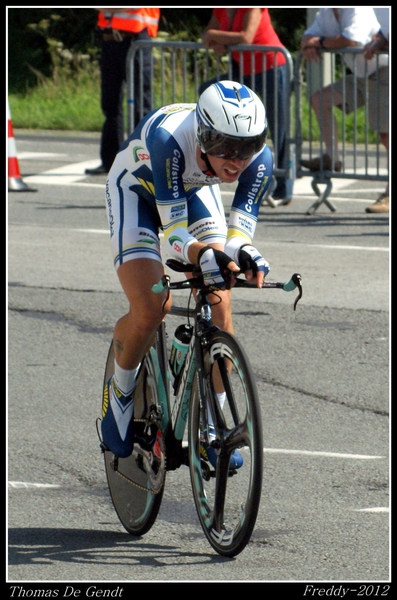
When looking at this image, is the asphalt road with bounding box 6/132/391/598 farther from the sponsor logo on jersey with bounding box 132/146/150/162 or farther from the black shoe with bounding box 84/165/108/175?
the black shoe with bounding box 84/165/108/175

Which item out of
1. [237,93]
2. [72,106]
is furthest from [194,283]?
[72,106]

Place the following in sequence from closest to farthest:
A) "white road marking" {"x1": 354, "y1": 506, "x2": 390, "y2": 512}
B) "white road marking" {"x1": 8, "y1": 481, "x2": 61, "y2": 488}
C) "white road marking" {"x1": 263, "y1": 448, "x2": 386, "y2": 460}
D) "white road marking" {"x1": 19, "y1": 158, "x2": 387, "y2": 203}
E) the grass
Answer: "white road marking" {"x1": 354, "y1": 506, "x2": 390, "y2": 512} → "white road marking" {"x1": 8, "y1": 481, "x2": 61, "y2": 488} → "white road marking" {"x1": 263, "y1": 448, "x2": 386, "y2": 460} → "white road marking" {"x1": 19, "y1": 158, "x2": 387, "y2": 203} → the grass

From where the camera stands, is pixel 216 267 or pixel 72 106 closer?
pixel 216 267

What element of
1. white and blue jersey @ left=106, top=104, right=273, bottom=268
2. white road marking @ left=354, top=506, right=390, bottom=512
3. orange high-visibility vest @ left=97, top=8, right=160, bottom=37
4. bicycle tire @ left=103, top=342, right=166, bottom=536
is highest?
orange high-visibility vest @ left=97, top=8, right=160, bottom=37

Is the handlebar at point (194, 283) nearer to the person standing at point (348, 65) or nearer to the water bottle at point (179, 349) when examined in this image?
the water bottle at point (179, 349)

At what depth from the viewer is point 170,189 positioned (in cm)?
453

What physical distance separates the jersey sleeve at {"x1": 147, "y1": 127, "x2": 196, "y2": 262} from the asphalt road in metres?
1.19

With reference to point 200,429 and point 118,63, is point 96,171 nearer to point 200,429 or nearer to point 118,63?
point 118,63

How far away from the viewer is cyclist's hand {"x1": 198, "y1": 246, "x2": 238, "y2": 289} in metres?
4.21

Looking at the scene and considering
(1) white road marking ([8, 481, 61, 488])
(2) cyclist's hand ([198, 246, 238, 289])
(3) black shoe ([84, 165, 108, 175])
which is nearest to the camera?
Answer: (2) cyclist's hand ([198, 246, 238, 289])

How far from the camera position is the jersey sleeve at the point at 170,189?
4.52m

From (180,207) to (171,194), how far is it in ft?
0.19

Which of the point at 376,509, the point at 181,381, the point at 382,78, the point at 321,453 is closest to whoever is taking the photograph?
the point at 181,381

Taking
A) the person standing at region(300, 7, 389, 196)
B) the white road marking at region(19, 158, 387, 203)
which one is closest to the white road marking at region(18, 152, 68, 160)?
the white road marking at region(19, 158, 387, 203)
